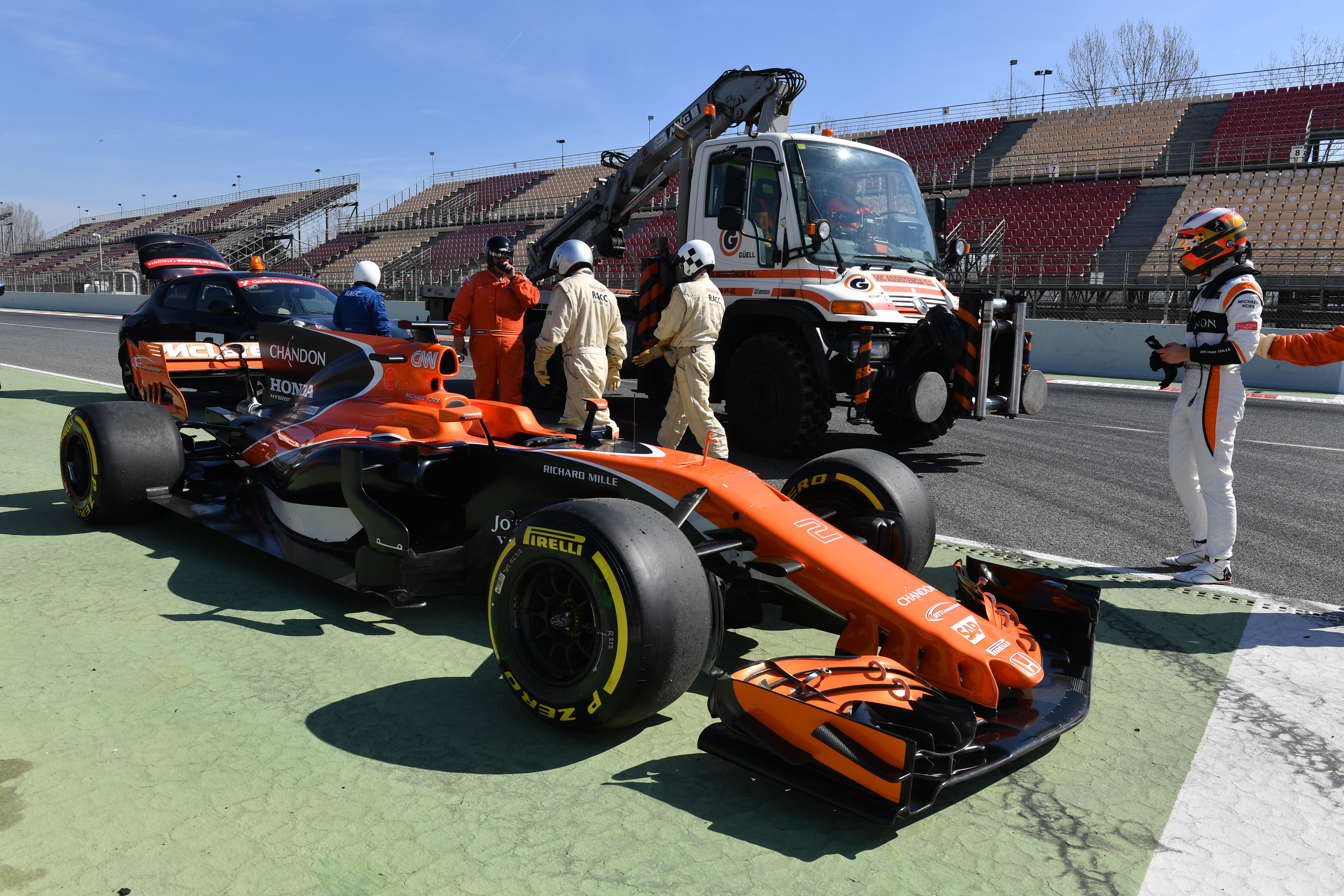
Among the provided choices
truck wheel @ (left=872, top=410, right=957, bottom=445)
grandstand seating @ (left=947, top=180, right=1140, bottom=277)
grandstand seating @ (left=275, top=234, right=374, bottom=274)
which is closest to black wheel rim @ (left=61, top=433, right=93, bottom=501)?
truck wheel @ (left=872, top=410, right=957, bottom=445)

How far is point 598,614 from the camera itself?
2699 millimetres

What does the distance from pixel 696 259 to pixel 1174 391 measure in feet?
35.9

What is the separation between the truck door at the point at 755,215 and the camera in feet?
27.1

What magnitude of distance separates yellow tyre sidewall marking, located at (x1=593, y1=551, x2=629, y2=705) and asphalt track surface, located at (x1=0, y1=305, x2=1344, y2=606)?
217 cm

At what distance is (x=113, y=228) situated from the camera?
7575cm

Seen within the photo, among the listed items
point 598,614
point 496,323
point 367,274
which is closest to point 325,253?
point 367,274

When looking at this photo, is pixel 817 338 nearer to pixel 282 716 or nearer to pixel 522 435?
pixel 522 435

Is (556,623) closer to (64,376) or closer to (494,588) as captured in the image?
(494,588)

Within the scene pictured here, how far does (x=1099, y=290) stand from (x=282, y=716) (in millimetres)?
22976

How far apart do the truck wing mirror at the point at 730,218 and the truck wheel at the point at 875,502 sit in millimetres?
4293

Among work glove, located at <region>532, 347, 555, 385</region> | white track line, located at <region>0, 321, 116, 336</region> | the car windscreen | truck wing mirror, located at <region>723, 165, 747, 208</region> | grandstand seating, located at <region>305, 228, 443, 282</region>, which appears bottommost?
white track line, located at <region>0, 321, 116, 336</region>

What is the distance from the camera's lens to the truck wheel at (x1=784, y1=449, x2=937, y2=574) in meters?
3.66

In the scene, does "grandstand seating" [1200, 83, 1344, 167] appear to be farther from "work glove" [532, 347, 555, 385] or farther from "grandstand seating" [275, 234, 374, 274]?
"grandstand seating" [275, 234, 374, 274]

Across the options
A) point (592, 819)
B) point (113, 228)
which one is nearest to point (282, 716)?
point (592, 819)
